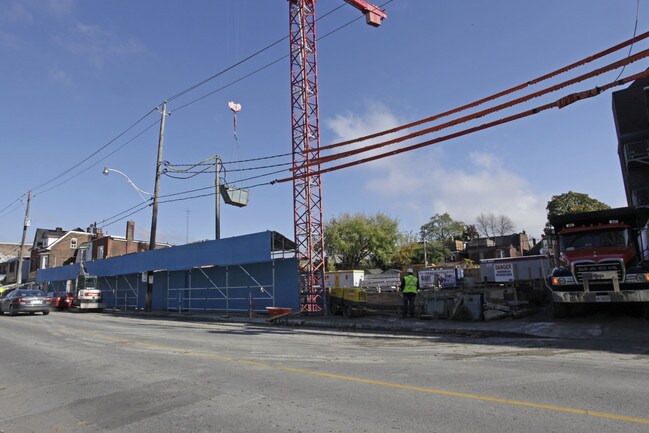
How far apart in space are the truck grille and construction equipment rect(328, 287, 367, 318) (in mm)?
9183

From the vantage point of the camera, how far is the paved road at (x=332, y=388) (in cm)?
496

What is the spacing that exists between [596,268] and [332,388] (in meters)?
10.5

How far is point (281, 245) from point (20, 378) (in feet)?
50.9

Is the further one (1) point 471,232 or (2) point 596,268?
(1) point 471,232

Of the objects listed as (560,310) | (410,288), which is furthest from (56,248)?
(560,310)

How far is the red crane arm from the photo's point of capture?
23.0 m

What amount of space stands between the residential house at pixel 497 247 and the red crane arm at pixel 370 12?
6356cm

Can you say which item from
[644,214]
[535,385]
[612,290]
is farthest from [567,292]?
[535,385]

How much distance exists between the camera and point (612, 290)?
13.0 meters

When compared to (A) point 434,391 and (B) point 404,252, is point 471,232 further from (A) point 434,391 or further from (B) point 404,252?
(A) point 434,391

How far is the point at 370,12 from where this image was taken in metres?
22.8

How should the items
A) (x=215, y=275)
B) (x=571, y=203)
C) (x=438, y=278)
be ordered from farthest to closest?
(x=571, y=203), (x=438, y=278), (x=215, y=275)

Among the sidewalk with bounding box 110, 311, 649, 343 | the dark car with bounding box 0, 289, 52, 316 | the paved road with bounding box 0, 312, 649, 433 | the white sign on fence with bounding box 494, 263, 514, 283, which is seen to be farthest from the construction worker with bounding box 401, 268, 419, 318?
the dark car with bounding box 0, 289, 52, 316

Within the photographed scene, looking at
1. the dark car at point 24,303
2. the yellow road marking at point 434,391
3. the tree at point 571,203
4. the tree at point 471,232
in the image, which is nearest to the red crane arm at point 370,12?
the yellow road marking at point 434,391
